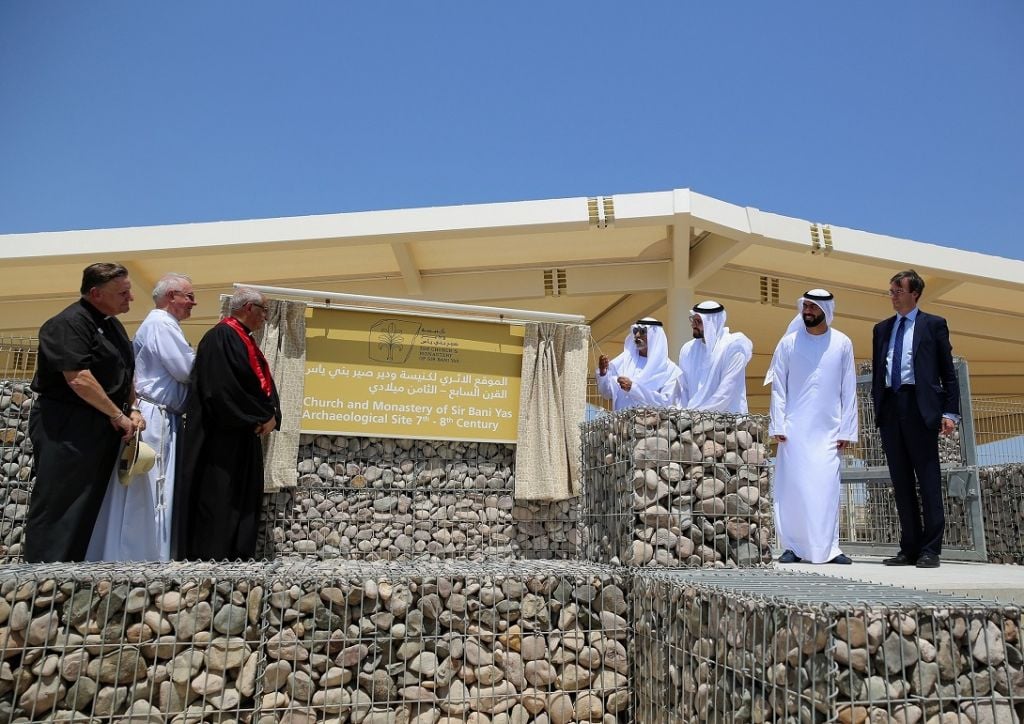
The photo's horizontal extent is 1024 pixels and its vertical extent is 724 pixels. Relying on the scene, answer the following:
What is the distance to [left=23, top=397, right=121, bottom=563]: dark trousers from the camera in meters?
3.68

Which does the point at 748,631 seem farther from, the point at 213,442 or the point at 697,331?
the point at 697,331

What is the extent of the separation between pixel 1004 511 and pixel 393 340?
5894 millimetres

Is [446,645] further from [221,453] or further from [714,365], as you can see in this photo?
[714,365]

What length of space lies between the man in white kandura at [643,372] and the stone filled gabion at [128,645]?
5.30 m

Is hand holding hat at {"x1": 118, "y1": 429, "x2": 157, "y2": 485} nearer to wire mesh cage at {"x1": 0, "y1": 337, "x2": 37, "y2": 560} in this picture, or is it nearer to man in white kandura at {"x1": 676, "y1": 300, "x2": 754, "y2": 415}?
wire mesh cage at {"x1": 0, "y1": 337, "x2": 37, "y2": 560}

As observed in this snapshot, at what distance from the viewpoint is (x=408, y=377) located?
5.34m

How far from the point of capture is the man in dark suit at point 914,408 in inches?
198

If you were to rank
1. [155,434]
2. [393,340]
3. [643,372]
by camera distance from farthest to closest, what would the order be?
[643,372]
[393,340]
[155,434]

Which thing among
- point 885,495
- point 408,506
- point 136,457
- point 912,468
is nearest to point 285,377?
point 408,506

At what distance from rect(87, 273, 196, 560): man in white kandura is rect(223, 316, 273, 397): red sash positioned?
29cm

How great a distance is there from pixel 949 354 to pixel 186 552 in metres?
4.88

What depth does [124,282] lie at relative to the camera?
4133 millimetres

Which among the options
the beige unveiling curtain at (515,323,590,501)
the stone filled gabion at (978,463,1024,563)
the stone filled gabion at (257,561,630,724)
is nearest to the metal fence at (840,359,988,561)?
the stone filled gabion at (978,463,1024,563)

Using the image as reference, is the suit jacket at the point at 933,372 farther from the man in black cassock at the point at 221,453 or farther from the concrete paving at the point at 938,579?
the man in black cassock at the point at 221,453
